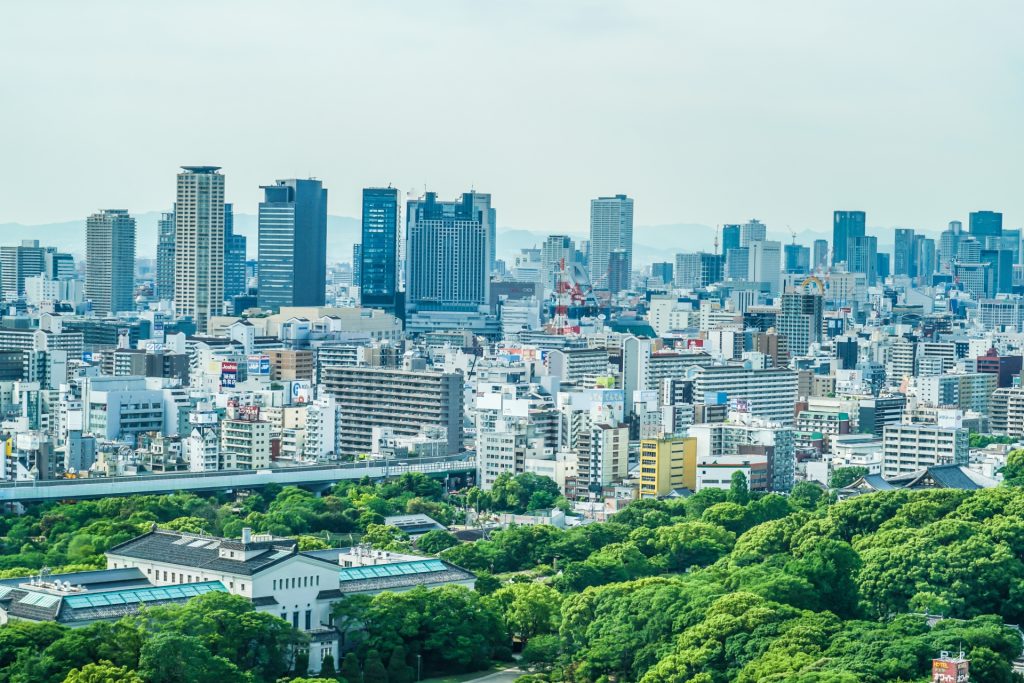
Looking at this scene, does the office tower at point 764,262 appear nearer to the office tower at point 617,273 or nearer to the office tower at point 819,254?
the office tower at point 617,273

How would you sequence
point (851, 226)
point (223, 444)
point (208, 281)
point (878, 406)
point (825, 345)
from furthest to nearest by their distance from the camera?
point (851, 226) → point (208, 281) → point (825, 345) → point (878, 406) → point (223, 444)

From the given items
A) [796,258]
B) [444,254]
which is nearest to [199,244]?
[444,254]

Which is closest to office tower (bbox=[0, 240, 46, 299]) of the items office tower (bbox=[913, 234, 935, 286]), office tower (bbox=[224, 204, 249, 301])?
office tower (bbox=[224, 204, 249, 301])

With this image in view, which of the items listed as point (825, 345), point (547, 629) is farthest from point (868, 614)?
point (825, 345)

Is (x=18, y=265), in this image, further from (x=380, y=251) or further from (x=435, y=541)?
(x=435, y=541)

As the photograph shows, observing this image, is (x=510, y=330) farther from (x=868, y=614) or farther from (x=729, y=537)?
(x=868, y=614)

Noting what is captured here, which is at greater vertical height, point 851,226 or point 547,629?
point 851,226
